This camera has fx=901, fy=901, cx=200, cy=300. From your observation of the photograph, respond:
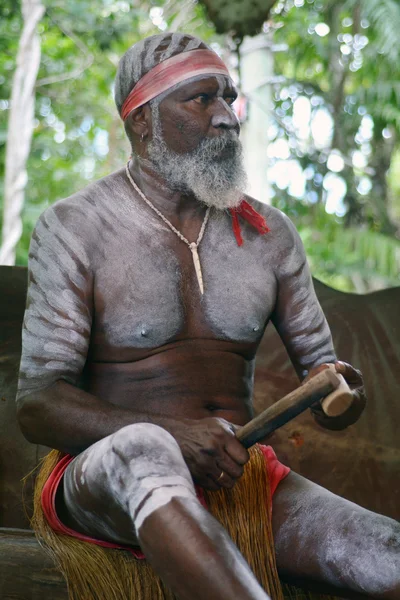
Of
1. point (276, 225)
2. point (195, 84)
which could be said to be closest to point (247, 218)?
point (276, 225)

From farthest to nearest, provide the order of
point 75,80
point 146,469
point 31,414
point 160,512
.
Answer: point 75,80 < point 31,414 < point 146,469 < point 160,512

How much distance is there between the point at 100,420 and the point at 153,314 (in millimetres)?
395

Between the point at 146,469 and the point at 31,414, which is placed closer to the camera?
the point at 146,469

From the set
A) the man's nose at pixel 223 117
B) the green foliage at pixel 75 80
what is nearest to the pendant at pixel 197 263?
the man's nose at pixel 223 117

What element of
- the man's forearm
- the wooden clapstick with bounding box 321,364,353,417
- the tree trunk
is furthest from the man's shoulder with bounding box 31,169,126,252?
the tree trunk

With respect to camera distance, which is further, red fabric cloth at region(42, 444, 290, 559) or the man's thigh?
red fabric cloth at region(42, 444, 290, 559)

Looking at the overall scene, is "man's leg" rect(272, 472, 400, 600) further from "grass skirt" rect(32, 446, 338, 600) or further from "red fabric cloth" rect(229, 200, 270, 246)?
"red fabric cloth" rect(229, 200, 270, 246)

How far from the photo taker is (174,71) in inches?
109

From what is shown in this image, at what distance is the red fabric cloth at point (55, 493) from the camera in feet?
7.84

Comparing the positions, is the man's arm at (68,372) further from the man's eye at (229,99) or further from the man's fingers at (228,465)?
the man's eye at (229,99)

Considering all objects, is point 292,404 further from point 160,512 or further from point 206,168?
point 206,168

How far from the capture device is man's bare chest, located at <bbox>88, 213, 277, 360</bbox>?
261 centimetres

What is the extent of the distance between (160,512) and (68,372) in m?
0.71

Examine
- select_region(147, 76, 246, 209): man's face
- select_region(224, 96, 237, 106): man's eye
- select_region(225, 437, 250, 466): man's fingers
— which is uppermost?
select_region(224, 96, 237, 106): man's eye
